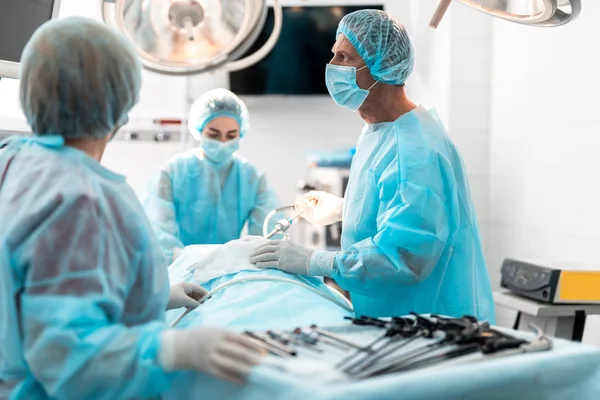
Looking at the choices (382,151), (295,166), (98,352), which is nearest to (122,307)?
(98,352)

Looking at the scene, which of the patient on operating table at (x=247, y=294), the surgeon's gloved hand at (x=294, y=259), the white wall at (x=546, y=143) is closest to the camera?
the patient on operating table at (x=247, y=294)

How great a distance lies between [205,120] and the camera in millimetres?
3412

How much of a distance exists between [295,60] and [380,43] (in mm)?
3845

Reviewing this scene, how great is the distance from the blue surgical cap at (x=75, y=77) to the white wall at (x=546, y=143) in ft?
6.43

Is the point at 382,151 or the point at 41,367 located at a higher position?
the point at 382,151

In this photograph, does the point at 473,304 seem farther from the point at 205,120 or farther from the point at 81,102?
the point at 205,120

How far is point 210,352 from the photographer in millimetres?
1015

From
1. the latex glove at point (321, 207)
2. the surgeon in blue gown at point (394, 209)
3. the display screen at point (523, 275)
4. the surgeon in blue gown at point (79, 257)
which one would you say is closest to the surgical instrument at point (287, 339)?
the surgeon in blue gown at point (79, 257)

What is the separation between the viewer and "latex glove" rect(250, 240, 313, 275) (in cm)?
183

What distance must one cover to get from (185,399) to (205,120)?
7.96ft

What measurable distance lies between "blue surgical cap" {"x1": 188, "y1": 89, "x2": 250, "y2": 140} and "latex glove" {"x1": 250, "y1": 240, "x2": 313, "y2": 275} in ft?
5.38

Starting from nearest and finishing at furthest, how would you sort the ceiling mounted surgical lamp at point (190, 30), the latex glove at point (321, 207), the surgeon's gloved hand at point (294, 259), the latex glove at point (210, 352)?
the latex glove at point (210, 352) < the surgeon's gloved hand at point (294, 259) < the ceiling mounted surgical lamp at point (190, 30) < the latex glove at point (321, 207)

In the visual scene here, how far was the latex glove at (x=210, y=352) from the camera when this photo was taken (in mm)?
1011

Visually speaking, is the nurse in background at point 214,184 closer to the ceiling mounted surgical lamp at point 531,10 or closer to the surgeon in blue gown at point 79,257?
the ceiling mounted surgical lamp at point 531,10
